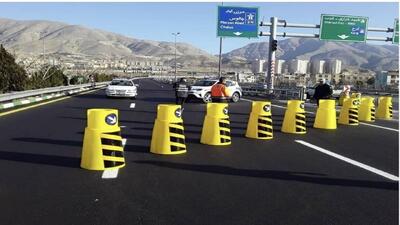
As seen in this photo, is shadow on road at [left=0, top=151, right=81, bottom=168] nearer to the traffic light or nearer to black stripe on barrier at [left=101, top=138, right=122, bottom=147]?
black stripe on barrier at [left=101, top=138, right=122, bottom=147]

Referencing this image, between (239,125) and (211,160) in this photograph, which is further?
(239,125)

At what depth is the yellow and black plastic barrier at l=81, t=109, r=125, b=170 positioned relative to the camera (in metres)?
7.31

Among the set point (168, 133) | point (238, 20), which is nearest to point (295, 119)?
point (168, 133)

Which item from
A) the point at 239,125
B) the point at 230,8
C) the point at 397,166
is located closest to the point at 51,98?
the point at 230,8

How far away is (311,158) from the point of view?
8.80 meters

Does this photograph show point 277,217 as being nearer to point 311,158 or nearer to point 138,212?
point 138,212

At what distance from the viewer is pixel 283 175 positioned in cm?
721

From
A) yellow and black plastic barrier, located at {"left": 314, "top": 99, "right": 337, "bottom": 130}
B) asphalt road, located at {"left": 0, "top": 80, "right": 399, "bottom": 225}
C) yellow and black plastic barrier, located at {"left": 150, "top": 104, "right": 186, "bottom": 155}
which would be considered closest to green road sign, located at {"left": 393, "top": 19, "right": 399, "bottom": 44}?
yellow and black plastic barrier, located at {"left": 314, "top": 99, "right": 337, "bottom": 130}

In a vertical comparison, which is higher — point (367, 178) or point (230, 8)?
point (230, 8)

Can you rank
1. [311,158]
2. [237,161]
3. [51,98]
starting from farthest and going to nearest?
[51,98]
[311,158]
[237,161]

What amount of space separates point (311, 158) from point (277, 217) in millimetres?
3946

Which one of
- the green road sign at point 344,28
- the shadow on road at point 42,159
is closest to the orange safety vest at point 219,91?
the shadow on road at point 42,159

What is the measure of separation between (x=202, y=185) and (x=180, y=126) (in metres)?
2.82

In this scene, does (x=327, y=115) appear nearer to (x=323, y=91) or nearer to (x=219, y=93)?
(x=323, y=91)
